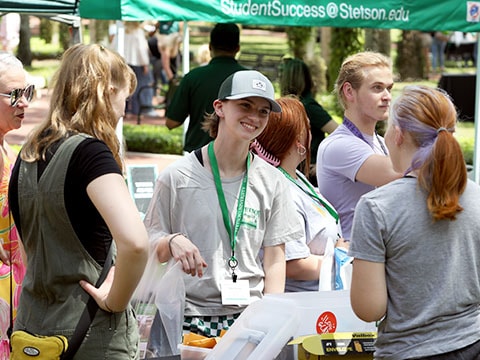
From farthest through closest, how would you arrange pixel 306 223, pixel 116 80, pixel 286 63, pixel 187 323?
pixel 286 63 < pixel 306 223 < pixel 187 323 < pixel 116 80

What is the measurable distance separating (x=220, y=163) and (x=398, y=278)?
3.53 feet

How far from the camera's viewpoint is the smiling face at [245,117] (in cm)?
353

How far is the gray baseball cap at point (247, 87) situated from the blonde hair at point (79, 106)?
735 millimetres

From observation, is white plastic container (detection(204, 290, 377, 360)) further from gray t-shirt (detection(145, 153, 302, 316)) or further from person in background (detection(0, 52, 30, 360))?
person in background (detection(0, 52, 30, 360))

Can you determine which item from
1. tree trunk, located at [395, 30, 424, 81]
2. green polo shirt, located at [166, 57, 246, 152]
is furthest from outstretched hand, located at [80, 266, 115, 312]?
tree trunk, located at [395, 30, 424, 81]

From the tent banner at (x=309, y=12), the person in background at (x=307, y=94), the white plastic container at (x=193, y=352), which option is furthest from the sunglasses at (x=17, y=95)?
the person in background at (x=307, y=94)

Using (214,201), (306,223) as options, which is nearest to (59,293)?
(214,201)

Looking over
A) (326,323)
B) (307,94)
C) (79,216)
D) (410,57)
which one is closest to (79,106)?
(79,216)

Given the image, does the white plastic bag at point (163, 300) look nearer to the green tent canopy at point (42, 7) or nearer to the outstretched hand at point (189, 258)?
the outstretched hand at point (189, 258)

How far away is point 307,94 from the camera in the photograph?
23.7 feet

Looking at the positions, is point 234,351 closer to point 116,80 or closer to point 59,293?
point 59,293

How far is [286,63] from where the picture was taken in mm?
7270

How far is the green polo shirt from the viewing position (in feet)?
22.2

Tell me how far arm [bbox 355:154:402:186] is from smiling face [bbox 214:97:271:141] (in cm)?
82
